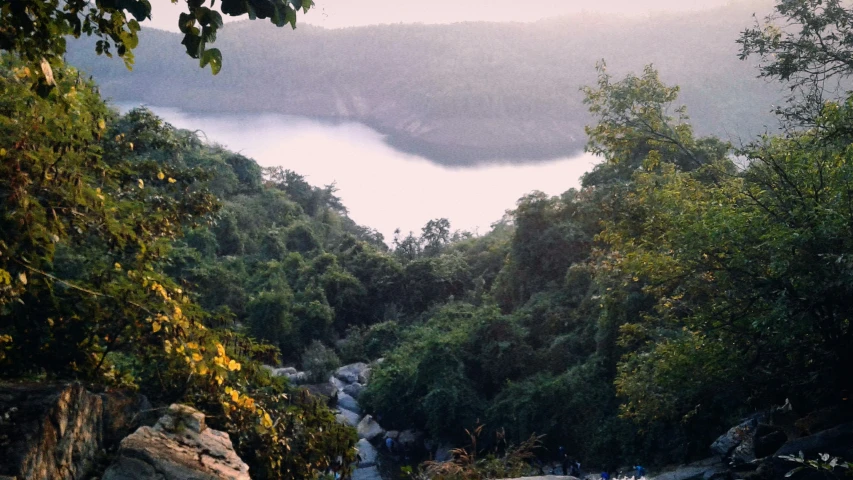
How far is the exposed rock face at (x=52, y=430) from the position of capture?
3908mm

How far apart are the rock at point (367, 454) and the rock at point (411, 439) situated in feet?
2.55

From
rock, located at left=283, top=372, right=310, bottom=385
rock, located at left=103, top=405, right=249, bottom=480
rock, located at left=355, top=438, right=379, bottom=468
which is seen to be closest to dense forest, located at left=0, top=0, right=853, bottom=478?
rock, located at left=103, top=405, right=249, bottom=480

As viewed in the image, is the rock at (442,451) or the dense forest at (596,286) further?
the rock at (442,451)

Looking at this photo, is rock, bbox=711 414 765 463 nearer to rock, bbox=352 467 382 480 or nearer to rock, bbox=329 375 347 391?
rock, bbox=352 467 382 480

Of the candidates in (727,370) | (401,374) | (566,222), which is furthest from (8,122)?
(566,222)

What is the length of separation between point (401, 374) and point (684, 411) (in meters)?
10.7

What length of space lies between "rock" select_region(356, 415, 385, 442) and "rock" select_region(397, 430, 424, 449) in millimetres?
602

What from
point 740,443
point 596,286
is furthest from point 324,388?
point 740,443

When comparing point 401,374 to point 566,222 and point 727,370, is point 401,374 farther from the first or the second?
point 727,370

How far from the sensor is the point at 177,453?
15.3ft

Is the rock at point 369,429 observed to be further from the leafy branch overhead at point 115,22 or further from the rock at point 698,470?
the leafy branch overhead at point 115,22

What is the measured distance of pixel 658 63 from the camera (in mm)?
50750

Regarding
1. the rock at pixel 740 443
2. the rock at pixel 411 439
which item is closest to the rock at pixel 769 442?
the rock at pixel 740 443

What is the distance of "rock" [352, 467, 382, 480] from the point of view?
1650cm
